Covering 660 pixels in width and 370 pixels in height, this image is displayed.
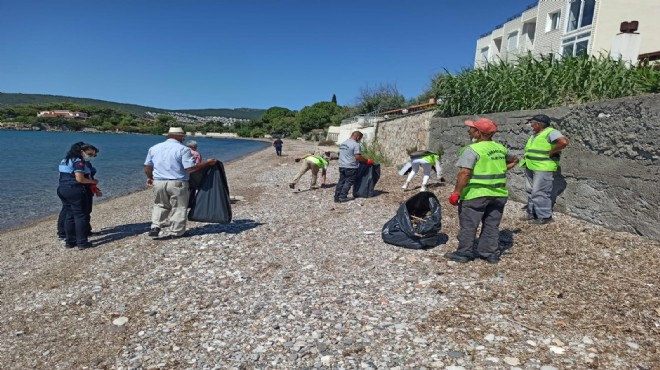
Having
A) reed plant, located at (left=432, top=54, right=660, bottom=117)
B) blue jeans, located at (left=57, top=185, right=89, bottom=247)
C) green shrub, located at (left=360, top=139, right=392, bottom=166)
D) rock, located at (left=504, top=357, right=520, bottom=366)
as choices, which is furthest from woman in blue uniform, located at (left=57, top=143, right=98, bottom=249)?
green shrub, located at (left=360, top=139, right=392, bottom=166)

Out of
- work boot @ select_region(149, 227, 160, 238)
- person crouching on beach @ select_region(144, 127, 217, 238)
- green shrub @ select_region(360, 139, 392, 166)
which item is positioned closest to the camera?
person crouching on beach @ select_region(144, 127, 217, 238)

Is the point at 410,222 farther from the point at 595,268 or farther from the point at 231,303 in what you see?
the point at 231,303

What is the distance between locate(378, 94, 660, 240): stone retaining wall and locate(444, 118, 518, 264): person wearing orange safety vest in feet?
7.44

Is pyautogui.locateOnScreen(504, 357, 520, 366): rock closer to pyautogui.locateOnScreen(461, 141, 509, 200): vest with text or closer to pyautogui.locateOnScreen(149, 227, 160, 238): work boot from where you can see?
pyautogui.locateOnScreen(461, 141, 509, 200): vest with text

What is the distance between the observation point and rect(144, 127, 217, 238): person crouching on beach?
5961 mm

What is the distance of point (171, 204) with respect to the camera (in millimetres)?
6199

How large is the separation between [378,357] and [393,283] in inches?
56.7

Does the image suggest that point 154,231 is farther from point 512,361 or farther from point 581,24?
point 581,24

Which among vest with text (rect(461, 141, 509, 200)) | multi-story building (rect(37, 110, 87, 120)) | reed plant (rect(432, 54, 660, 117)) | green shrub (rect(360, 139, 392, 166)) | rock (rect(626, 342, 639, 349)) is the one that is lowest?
rock (rect(626, 342, 639, 349))

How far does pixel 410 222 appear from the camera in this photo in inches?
219

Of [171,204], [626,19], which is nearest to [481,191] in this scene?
[171,204]

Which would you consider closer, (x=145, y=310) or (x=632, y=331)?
(x=632, y=331)

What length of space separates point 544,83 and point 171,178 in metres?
7.85

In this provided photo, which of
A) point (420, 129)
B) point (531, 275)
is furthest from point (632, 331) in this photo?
point (420, 129)
